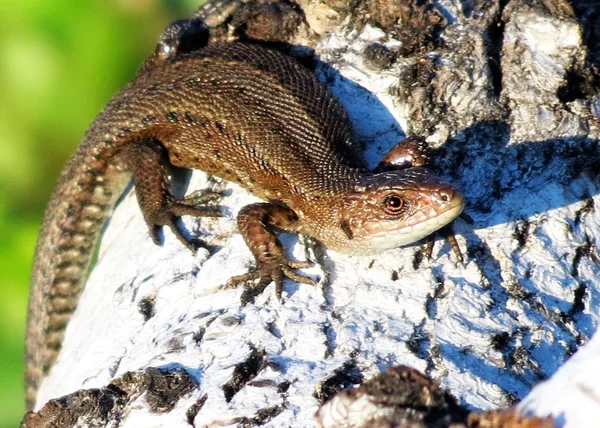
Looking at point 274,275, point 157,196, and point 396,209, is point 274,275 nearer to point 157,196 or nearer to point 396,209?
point 396,209

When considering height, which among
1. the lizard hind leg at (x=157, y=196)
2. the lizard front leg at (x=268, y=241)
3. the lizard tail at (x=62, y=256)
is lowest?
the lizard tail at (x=62, y=256)

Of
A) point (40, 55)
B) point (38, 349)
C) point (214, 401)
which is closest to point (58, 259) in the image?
point (38, 349)

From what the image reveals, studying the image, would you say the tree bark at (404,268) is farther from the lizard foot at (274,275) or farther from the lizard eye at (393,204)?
the lizard eye at (393,204)

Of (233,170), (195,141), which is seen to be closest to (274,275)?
(233,170)

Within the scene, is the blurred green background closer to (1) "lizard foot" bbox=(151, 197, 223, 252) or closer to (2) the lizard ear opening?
(1) "lizard foot" bbox=(151, 197, 223, 252)

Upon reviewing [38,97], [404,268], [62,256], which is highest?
[404,268]

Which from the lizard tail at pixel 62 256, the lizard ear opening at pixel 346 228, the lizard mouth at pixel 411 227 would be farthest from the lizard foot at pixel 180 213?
the lizard tail at pixel 62 256
